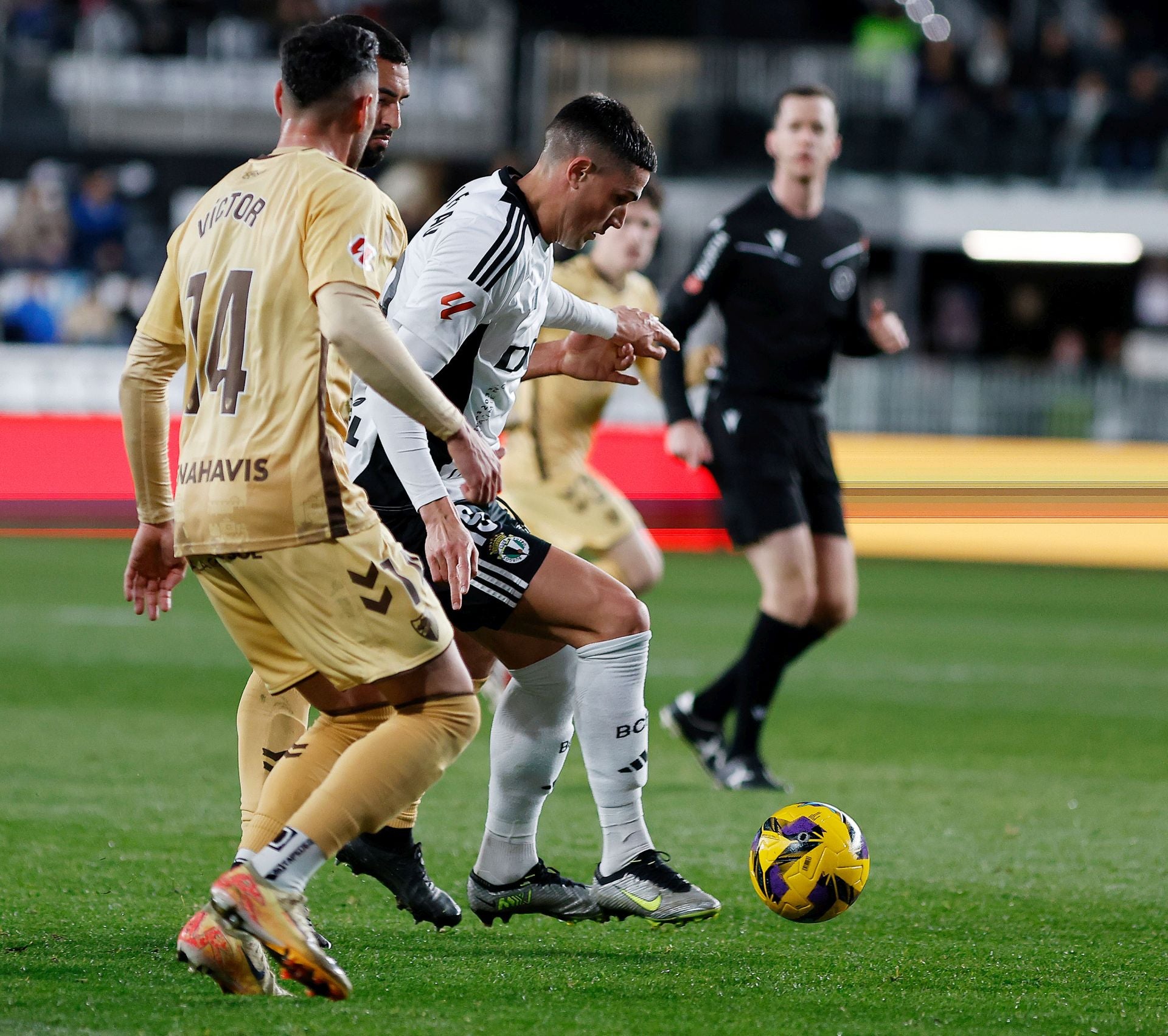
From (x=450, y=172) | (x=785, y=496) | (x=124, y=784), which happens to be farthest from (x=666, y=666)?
(x=450, y=172)

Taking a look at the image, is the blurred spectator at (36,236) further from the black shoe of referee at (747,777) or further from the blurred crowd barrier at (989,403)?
the black shoe of referee at (747,777)

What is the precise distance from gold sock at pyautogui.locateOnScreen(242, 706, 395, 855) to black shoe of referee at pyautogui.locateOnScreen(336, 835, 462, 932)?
0.60m

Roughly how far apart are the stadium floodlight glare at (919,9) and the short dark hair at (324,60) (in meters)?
25.7

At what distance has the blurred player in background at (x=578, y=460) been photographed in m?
8.16

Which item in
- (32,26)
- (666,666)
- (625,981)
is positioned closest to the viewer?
(625,981)

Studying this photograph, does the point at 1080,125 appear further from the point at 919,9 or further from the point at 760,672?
the point at 760,672

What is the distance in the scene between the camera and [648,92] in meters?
25.1

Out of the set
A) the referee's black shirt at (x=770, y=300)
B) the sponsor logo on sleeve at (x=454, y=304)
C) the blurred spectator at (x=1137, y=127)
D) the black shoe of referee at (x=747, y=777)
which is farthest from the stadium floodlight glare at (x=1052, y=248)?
the sponsor logo on sleeve at (x=454, y=304)

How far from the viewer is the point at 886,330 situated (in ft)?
23.0

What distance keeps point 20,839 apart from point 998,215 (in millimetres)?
21932

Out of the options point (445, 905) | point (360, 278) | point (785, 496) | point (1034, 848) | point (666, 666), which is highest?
point (360, 278)

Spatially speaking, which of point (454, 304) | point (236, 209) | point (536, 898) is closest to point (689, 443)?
point (536, 898)

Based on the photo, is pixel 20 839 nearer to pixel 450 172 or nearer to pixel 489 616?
pixel 489 616

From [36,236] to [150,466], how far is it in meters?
18.0
